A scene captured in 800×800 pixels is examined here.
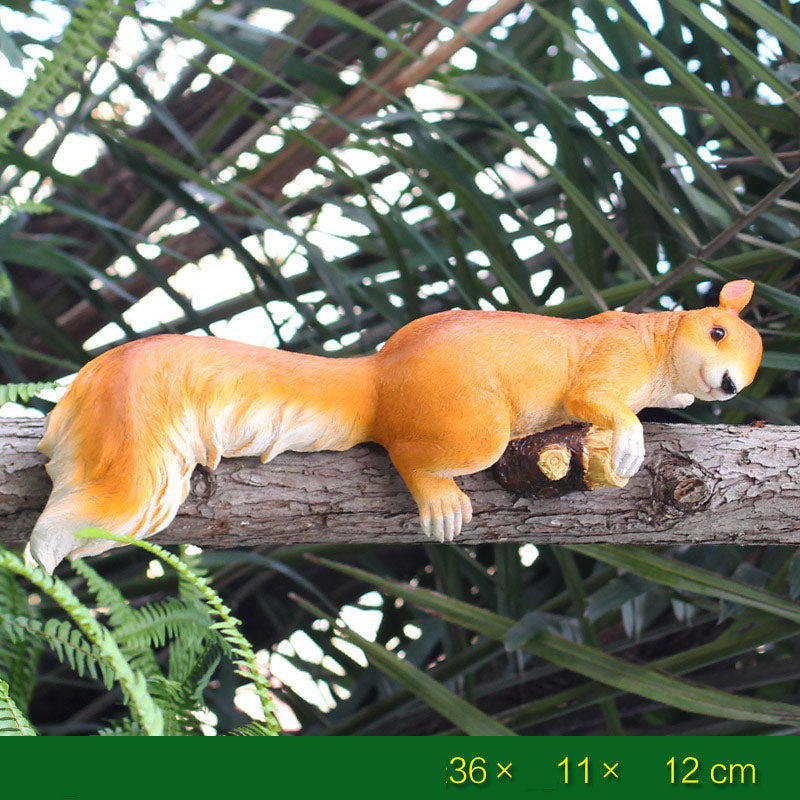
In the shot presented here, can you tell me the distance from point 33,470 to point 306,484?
6.4 inches

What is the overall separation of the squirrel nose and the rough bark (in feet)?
0.18

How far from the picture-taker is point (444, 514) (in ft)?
1.65

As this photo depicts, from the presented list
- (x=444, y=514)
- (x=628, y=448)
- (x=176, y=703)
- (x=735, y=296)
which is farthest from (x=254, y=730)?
(x=735, y=296)

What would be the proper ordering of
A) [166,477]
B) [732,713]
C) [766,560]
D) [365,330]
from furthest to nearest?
[365,330] < [766,560] < [732,713] < [166,477]

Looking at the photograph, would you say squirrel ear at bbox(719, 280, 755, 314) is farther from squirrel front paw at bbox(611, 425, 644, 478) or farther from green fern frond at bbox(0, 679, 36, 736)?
green fern frond at bbox(0, 679, 36, 736)

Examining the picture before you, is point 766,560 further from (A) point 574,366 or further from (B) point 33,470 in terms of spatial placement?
(B) point 33,470

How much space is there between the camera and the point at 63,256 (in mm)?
841

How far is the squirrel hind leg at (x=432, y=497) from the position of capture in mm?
504

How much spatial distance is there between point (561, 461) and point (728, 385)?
11 centimetres

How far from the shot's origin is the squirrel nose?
509mm

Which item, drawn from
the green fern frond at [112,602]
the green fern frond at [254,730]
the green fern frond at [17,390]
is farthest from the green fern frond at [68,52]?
the green fern frond at [254,730]

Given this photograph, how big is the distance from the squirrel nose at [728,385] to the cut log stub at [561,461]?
0.08 m

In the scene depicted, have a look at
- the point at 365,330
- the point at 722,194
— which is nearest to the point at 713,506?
the point at 722,194

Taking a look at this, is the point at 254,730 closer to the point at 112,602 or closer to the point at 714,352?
the point at 112,602
